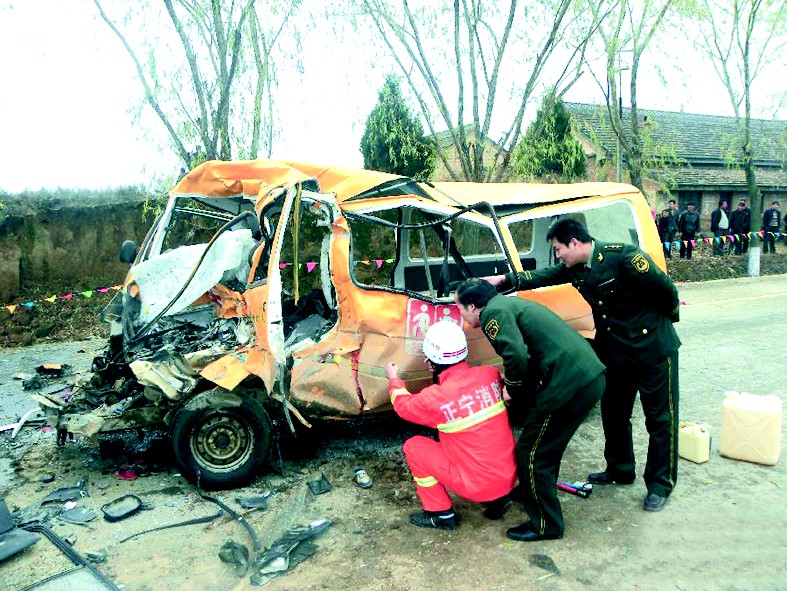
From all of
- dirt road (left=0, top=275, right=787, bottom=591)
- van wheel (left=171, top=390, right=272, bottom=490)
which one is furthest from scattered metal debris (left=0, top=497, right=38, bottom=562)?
van wheel (left=171, top=390, right=272, bottom=490)

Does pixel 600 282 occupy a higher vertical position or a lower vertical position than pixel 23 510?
higher

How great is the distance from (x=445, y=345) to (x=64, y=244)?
9789mm

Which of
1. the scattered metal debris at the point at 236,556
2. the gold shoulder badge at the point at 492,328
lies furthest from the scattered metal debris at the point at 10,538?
the gold shoulder badge at the point at 492,328

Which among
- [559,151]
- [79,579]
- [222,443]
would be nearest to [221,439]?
[222,443]

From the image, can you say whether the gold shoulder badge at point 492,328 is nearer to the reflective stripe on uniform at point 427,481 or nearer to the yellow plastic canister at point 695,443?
the reflective stripe on uniform at point 427,481

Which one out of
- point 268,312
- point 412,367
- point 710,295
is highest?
point 268,312

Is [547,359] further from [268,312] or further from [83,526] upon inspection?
[83,526]

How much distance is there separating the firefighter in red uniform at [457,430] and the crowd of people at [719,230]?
1387 centimetres

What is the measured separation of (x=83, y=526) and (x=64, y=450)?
1431 millimetres

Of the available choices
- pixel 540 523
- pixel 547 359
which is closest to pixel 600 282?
pixel 547 359

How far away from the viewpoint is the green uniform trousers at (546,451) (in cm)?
348

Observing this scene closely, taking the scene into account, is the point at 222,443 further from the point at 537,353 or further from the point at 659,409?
the point at 659,409

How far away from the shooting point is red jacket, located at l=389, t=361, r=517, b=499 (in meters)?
3.48

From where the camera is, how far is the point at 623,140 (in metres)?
15.7
